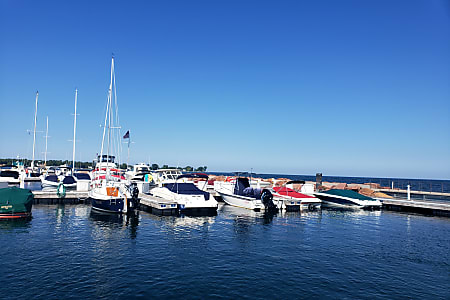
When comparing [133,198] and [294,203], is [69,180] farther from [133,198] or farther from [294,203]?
[294,203]

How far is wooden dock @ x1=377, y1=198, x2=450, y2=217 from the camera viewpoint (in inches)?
1346

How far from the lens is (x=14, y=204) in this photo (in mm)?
24875

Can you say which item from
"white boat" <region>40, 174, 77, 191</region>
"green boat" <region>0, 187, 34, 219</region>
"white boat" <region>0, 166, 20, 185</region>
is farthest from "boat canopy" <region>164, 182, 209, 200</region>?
"white boat" <region>0, 166, 20, 185</region>

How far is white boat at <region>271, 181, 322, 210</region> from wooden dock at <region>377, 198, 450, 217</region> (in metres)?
9.33

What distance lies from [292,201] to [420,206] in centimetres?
1527

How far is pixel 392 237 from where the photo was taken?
23.2 metres

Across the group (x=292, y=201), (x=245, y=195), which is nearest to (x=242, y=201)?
(x=245, y=195)

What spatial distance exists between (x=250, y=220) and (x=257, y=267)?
13.6 m

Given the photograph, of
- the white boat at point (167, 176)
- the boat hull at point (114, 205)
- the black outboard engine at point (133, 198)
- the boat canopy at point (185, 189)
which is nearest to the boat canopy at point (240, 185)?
the boat canopy at point (185, 189)

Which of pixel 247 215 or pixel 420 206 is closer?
pixel 247 215

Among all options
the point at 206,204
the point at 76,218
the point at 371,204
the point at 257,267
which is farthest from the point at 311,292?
the point at 371,204

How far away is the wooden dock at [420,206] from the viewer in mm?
34188

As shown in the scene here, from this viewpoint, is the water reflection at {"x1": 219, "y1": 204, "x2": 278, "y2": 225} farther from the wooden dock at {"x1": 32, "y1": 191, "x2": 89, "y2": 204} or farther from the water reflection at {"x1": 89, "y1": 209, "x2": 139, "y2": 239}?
the wooden dock at {"x1": 32, "y1": 191, "x2": 89, "y2": 204}

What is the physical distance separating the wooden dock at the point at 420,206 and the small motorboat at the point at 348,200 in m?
1.90
